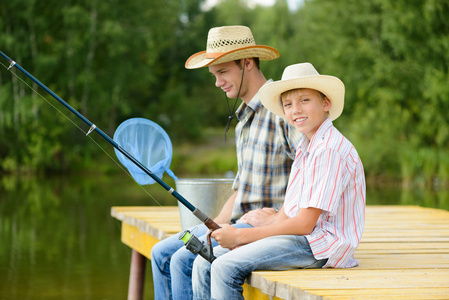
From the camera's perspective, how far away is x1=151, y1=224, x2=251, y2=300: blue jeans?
2.87 meters

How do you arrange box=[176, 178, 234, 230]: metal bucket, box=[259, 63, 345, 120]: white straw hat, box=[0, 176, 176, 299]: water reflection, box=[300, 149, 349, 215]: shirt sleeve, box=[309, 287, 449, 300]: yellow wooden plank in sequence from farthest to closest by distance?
box=[0, 176, 176, 299]: water reflection → box=[176, 178, 234, 230]: metal bucket → box=[259, 63, 345, 120]: white straw hat → box=[300, 149, 349, 215]: shirt sleeve → box=[309, 287, 449, 300]: yellow wooden plank

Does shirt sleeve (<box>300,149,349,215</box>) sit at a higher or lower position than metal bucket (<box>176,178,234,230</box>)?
higher

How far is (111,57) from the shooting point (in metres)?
21.4

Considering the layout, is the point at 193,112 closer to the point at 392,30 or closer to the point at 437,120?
the point at 392,30

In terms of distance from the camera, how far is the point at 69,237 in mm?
8133

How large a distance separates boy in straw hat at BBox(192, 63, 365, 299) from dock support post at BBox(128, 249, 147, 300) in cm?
213

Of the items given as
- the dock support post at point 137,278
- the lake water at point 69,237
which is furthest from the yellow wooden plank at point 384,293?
the lake water at point 69,237

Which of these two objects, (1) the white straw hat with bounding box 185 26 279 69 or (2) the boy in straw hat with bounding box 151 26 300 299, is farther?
(1) the white straw hat with bounding box 185 26 279 69

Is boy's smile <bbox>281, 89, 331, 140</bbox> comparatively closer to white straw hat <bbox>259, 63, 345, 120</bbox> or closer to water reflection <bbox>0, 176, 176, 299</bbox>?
white straw hat <bbox>259, 63, 345, 120</bbox>

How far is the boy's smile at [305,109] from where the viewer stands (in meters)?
2.62

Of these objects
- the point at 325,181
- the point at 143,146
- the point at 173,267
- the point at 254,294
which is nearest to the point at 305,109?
the point at 325,181

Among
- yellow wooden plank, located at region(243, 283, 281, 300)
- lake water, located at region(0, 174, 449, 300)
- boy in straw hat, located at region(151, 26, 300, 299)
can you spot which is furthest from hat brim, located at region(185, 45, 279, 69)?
lake water, located at region(0, 174, 449, 300)

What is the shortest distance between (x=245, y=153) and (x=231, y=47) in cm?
45

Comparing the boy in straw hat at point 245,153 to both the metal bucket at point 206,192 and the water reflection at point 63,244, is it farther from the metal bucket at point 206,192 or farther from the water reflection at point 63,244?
the water reflection at point 63,244
